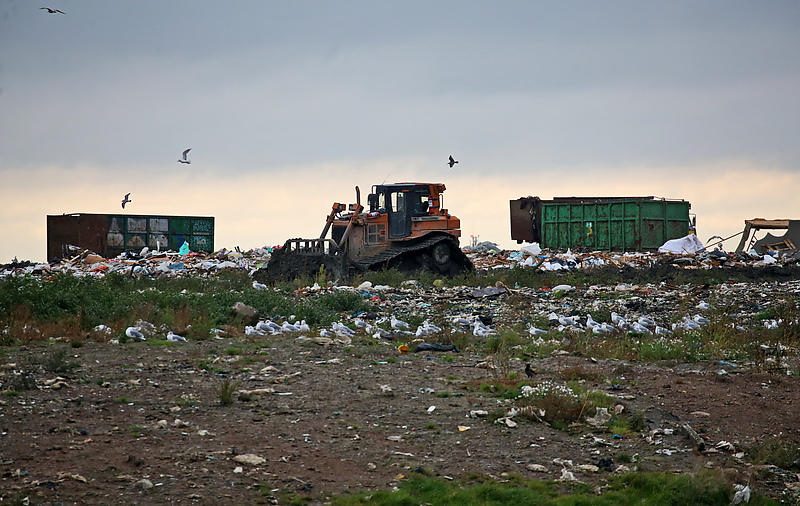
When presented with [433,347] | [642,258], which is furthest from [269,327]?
[642,258]

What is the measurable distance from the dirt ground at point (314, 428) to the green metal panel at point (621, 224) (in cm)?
1867

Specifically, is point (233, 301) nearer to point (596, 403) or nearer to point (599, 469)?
point (596, 403)

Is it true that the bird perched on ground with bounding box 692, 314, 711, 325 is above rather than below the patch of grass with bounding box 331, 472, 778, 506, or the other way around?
above

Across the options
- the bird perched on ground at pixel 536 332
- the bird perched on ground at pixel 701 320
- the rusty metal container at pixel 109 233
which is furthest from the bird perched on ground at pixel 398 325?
the rusty metal container at pixel 109 233

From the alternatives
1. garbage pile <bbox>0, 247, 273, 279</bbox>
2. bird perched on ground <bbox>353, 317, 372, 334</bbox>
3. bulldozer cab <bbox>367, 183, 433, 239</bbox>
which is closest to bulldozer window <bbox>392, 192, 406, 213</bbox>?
bulldozer cab <bbox>367, 183, 433, 239</bbox>

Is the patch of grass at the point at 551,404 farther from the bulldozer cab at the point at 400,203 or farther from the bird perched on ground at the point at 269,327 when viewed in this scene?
the bulldozer cab at the point at 400,203

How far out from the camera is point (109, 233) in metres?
27.2

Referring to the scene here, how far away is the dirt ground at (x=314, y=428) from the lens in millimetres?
4732

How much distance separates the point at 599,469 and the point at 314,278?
11980 mm

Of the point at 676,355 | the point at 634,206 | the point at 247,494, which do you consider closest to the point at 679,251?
the point at 634,206

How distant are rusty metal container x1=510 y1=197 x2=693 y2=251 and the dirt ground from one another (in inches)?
736

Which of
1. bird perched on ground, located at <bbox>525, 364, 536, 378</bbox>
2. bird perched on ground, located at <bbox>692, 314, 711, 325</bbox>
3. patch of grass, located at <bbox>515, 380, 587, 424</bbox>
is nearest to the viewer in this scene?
patch of grass, located at <bbox>515, 380, 587, 424</bbox>

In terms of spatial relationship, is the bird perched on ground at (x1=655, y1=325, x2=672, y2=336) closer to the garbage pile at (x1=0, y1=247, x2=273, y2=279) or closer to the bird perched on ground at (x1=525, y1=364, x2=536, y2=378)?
the bird perched on ground at (x1=525, y1=364, x2=536, y2=378)

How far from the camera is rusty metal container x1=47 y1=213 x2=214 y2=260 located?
2697cm
